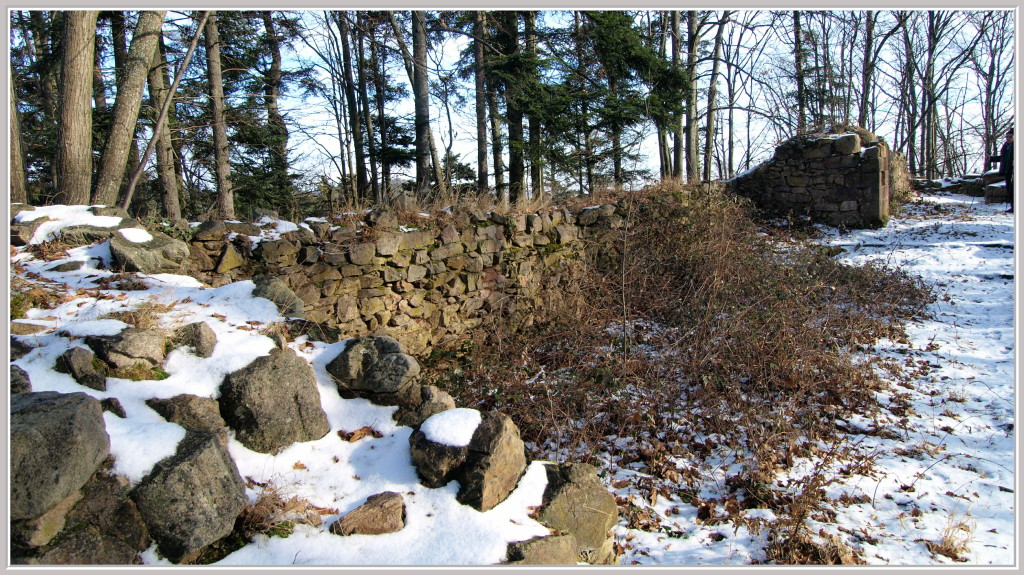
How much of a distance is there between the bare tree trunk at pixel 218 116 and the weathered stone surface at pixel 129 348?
23.4 feet

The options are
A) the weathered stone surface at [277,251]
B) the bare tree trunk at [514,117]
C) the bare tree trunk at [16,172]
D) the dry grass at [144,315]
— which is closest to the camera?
the dry grass at [144,315]

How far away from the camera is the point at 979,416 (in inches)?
183

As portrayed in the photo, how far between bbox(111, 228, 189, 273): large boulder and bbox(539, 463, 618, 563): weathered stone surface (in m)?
3.52

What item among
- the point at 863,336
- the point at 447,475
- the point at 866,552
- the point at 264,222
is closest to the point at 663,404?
the point at 866,552

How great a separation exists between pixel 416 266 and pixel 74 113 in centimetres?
381

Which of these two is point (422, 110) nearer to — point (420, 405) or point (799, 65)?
point (420, 405)

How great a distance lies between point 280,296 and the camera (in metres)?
4.11

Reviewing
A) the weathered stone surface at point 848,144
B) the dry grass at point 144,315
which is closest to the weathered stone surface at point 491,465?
the dry grass at point 144,315

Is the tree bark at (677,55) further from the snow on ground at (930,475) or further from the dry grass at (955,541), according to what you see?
the dry grass at (955,541)

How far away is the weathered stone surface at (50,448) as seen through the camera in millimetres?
1951

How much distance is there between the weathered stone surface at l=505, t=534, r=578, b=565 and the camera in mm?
2443

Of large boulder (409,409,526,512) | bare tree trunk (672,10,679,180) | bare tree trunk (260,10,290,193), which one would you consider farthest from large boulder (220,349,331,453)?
bare tree trunk (672,10,679,180)

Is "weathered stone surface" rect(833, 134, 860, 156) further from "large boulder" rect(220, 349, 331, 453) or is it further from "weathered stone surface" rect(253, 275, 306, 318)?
"large boulder" rect(220, 349, 331, 453)

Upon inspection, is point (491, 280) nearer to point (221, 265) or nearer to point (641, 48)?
point (221, 265)
